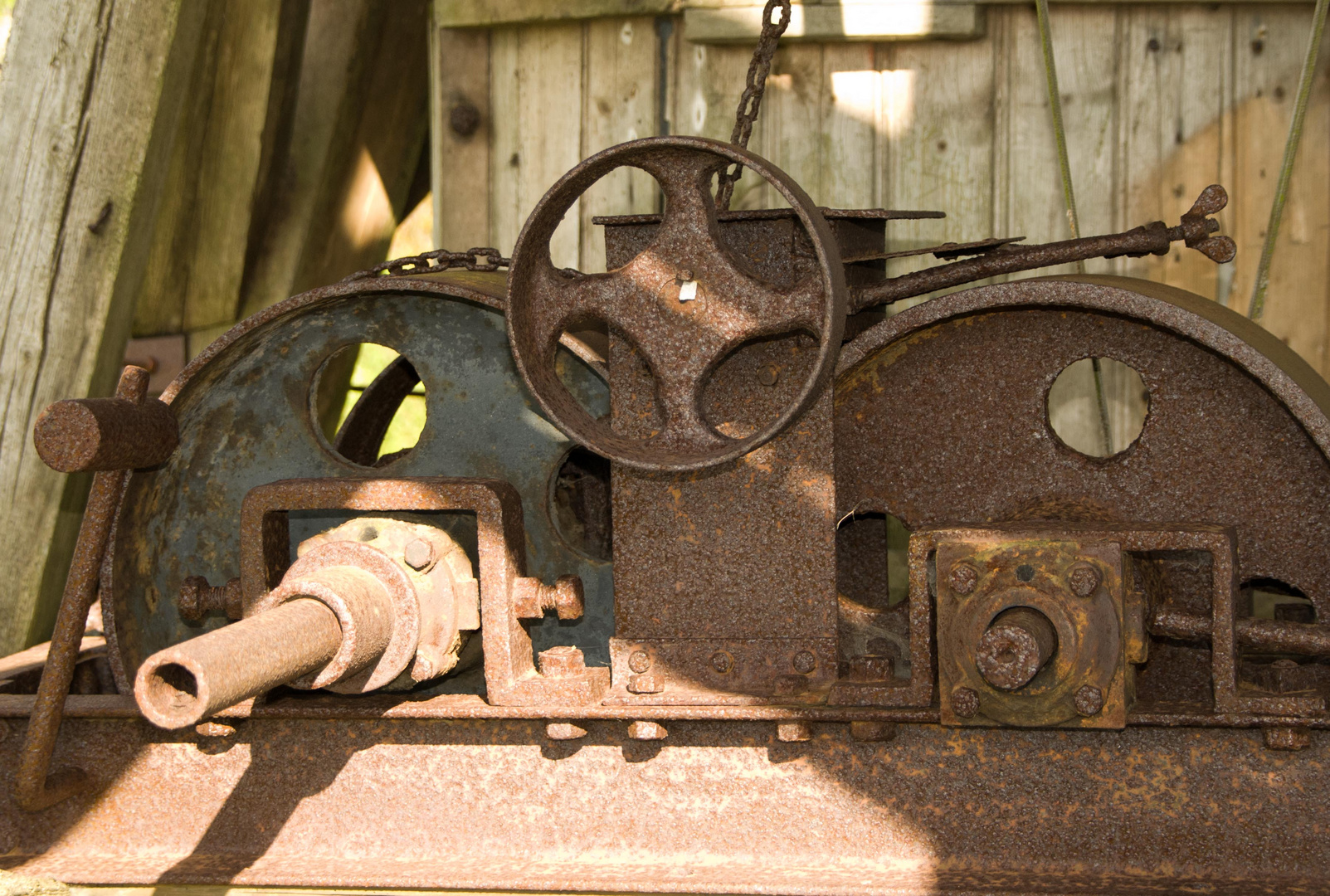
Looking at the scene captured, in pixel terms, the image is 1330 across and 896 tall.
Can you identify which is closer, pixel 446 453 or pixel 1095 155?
pixel 446 453

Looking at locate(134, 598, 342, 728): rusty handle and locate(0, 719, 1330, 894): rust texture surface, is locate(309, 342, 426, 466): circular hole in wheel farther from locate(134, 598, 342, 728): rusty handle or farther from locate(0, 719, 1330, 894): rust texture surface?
locate(134, 598, 342, 728): rusty handle

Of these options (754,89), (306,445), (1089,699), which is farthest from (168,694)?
(754,89)

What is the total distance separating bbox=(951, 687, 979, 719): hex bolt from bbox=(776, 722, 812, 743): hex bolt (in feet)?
0.79

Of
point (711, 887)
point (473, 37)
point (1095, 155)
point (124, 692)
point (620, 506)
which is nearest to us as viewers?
point (711, 887)

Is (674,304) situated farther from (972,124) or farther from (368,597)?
(972,124)

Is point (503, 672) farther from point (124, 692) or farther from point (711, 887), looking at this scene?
point (124, 692)

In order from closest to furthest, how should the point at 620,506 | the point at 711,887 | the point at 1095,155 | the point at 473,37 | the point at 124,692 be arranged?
1. the point at 711,887
2. the point at 620,506
3. the point at 124,692
4. the point at 1095,155
5. the point at 473,37

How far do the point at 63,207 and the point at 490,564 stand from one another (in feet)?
4.71

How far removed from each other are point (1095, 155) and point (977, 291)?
4.60 ft

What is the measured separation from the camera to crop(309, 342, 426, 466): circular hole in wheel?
2.99 metres

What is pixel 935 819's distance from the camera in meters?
2.04

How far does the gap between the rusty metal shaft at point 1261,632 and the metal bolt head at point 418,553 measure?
1140 mm

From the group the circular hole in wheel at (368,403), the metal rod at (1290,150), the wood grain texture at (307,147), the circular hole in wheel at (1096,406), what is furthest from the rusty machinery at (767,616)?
the wood grain texture at (307,147)

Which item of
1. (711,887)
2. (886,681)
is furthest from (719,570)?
(711,887)
